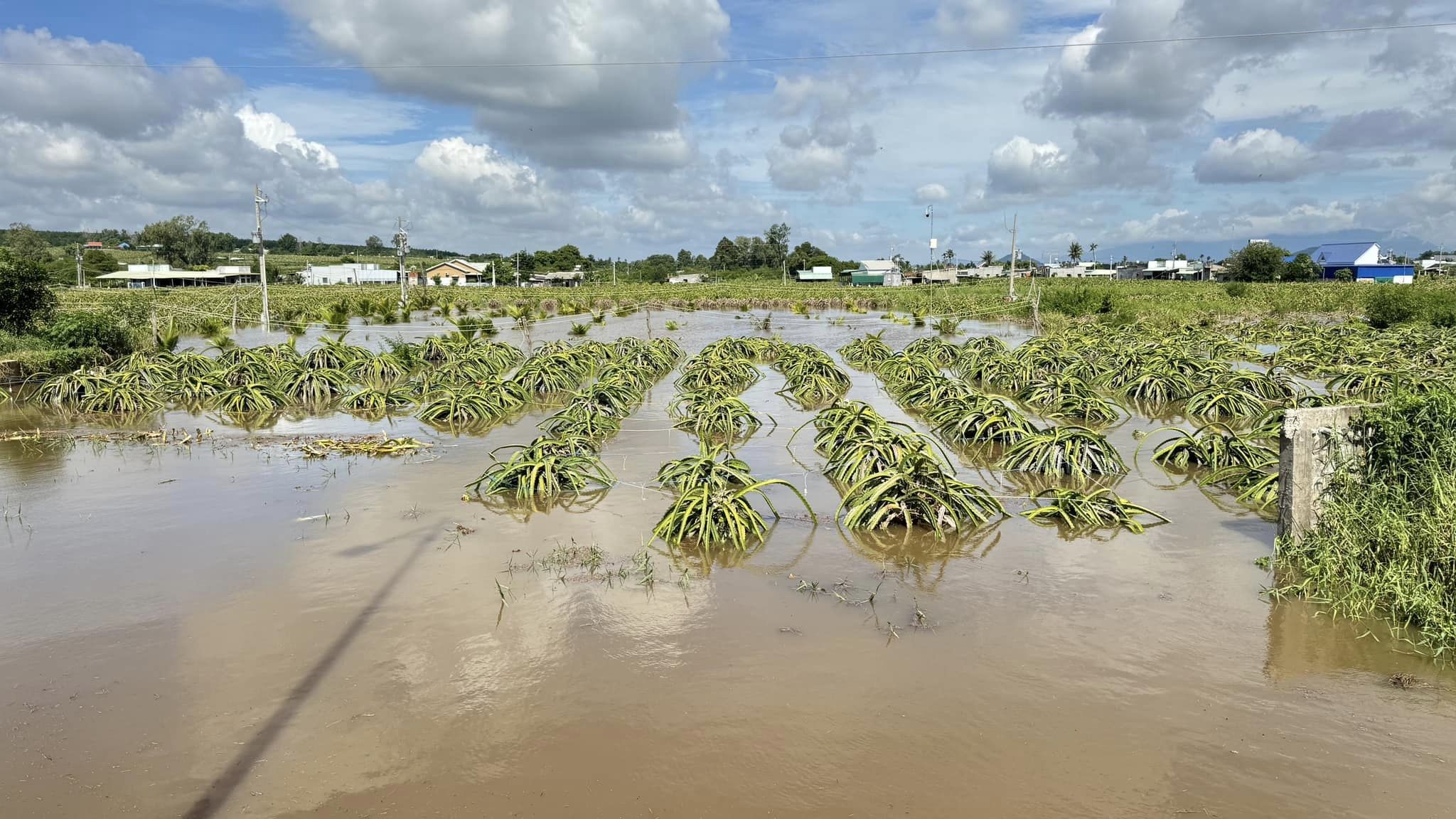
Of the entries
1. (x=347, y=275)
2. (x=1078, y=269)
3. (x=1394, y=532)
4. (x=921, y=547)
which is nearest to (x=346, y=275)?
(x=347, y=275)

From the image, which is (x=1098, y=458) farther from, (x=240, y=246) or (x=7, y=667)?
(x=240, y=246)

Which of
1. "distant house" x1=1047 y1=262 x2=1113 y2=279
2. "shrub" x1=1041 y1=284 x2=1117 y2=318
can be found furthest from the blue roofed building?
"shrub" x1=1041 y1=284 x2=1117 y2=318

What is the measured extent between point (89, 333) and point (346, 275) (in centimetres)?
7212

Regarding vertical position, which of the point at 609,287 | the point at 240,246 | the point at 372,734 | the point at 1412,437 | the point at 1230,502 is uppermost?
the point at 240,246

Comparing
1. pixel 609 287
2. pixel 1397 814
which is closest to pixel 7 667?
pixel 1397 814

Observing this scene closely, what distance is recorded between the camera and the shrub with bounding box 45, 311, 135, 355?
17.4 m

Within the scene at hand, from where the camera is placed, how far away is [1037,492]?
8047mm

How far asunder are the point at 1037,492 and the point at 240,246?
159 metres

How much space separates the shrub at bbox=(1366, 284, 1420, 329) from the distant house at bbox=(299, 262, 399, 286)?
2906 inches

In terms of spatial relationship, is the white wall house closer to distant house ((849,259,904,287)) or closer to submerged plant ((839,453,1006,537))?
distant house ((849,259,904,287))

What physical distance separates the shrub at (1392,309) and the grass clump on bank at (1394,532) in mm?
22236

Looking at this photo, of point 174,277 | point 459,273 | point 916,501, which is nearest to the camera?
point 916,501

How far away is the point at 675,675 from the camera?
4.50 meters

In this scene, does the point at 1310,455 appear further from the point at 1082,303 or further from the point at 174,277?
the point at 174,277
